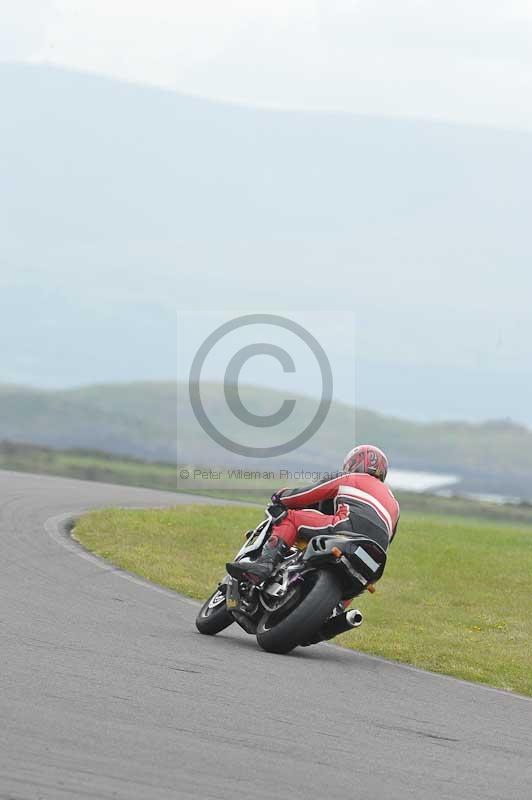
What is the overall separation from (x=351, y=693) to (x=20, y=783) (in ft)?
12.4

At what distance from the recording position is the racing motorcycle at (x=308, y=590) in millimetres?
10508

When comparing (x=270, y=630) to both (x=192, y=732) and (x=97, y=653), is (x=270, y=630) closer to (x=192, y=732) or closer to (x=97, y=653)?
(x=97, y=653)

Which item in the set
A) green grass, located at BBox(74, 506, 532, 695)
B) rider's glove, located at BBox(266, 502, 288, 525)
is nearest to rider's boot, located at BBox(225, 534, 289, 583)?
rider's glove, located at BBox(266, 502, 288, 525)

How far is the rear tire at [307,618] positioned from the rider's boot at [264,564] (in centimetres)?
37

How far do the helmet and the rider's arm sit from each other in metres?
0.18

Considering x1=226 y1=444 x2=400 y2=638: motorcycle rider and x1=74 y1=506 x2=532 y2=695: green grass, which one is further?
x1=74 y1=506 x2=532 y2=695: green grass

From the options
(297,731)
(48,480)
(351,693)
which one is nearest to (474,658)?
(351,693)

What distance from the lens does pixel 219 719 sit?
762 cm

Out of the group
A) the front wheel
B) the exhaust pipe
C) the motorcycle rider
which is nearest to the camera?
the exhaust pipe

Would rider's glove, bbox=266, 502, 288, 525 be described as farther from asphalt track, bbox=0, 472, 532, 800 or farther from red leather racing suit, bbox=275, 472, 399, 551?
asphalt track, bbox=0, 472, 532, 800

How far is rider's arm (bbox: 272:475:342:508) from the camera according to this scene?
1100 cm

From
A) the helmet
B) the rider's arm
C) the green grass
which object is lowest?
the green grass

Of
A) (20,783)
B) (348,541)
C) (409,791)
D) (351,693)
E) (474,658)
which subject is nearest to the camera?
(20,783)

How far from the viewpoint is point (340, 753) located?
716 cm
